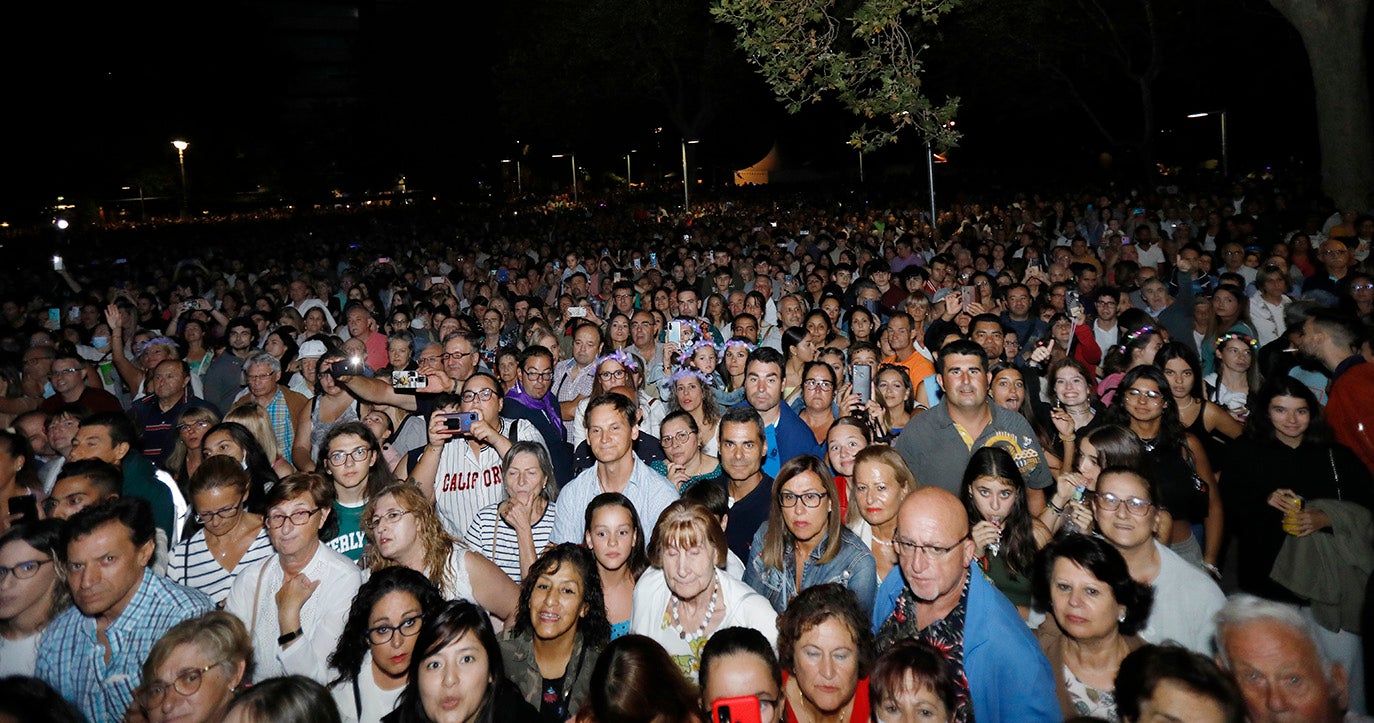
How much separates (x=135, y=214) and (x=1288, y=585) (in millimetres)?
61034

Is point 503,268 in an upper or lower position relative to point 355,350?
upper

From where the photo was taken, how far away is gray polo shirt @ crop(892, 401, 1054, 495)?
5105 mm

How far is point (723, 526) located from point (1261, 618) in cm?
242

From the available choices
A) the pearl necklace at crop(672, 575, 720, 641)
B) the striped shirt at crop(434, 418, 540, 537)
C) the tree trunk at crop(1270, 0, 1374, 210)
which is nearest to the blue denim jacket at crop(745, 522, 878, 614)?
the pearl necklace at crop(672, 575, 720, 641)

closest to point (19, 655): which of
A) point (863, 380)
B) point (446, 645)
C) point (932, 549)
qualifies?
point (446, 645)

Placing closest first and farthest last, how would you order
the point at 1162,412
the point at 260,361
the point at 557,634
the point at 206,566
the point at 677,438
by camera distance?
the point at 557,634
the point at 206,566
the point at 1162,412
the point at 677,438
the point at 260,361

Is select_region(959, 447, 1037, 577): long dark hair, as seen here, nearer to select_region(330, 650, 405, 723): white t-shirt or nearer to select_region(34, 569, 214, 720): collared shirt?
select_region(330, 650, 405, 723): white t-shirt

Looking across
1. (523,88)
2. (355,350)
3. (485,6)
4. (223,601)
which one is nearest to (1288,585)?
(223,601)

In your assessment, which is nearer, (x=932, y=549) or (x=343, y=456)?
(x=932, y=549)

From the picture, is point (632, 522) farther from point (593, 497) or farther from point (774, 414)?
point (774, 414)

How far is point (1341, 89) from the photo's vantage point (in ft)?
41.9

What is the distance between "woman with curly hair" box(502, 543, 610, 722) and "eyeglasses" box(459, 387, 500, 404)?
5.79ft

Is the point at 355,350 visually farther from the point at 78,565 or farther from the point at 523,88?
the point at 523,88

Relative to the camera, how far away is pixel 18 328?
41.3 ft
